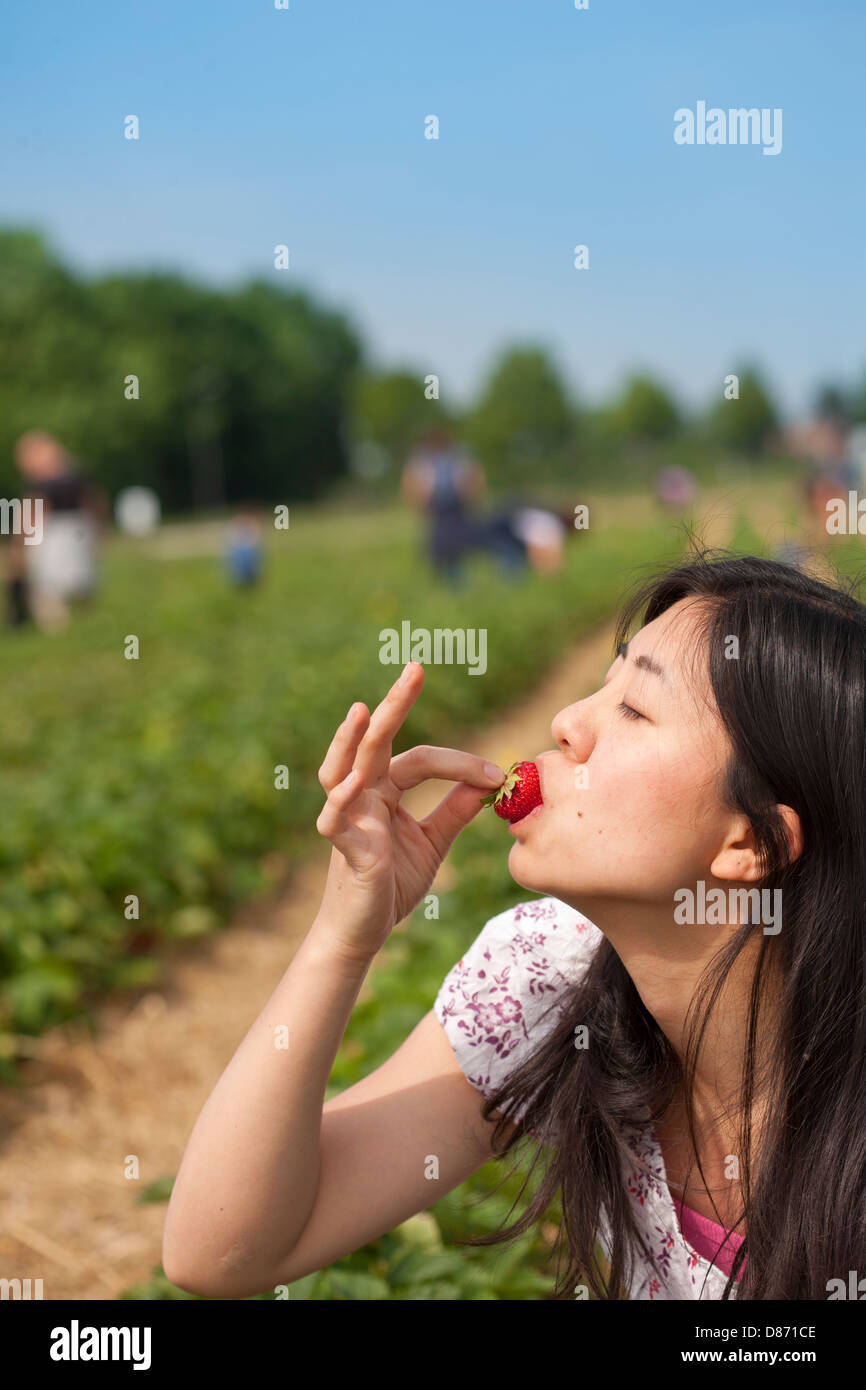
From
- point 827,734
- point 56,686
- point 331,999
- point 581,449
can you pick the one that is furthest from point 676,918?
point 581,449

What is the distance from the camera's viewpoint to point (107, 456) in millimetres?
59438

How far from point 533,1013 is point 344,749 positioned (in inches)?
24.7

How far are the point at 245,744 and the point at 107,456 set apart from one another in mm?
56384

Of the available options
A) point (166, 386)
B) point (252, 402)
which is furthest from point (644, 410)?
point (166, 386)

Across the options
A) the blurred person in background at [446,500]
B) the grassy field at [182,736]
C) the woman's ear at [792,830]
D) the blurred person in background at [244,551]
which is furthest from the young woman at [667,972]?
the blurred person in background at [244,551]

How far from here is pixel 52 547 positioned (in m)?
13.2

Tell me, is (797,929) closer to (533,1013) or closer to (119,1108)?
(533,1013)

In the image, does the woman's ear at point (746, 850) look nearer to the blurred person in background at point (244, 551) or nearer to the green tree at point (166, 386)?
the blurred person in background at point (244, 551)

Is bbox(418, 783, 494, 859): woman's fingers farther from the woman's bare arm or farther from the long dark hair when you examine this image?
the long dark hair

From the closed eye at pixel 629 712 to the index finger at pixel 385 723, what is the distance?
0.29m

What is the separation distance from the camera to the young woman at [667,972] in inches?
60.5

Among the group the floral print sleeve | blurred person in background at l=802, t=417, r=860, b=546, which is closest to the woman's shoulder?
the floral print sleeve
